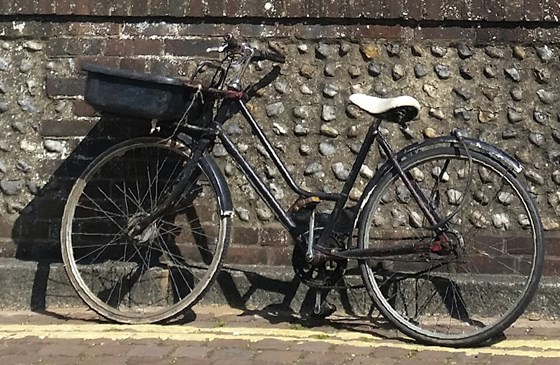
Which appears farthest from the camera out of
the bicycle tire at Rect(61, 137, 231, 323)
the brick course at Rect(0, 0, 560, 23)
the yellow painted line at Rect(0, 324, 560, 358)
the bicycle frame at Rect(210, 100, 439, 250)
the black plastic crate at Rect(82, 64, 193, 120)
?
the bicycle tire at Rect(61, 137, 231, 323)

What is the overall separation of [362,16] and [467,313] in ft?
6.32

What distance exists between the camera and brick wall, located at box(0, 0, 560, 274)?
637cm

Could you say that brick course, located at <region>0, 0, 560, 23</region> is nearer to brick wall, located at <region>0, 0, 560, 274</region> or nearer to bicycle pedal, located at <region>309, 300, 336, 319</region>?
brick wall, located at <region>0, 0, 560, 274</region>

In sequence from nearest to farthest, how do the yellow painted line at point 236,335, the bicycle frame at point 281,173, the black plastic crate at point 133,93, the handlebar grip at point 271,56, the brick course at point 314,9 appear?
the yellow painted line at point 236,335 → the black plastic crate at point 133,93 → the bicycle frame at point 281,173 → the handlebar grip at point 271,56 → the brick course at point 314,9

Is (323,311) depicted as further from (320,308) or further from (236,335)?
(236,335)

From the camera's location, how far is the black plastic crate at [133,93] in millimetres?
5930

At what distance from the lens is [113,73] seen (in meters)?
5.93

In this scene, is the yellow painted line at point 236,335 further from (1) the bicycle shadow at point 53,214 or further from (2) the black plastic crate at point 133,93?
(2) the black plastic crate at point 133,93

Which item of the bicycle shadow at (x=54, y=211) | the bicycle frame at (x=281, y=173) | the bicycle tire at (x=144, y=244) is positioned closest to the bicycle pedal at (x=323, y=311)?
the bicycle frame at (x=281, y=173)

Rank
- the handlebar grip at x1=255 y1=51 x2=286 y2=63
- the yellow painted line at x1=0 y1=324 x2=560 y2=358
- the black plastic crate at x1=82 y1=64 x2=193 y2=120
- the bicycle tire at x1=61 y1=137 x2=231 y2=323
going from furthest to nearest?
the bicycle tire at x1=61 y1=137 x2=231 y2=323 → the handlebar grip at x1=255 y1=51 x2=286 y2=63 → the black plastic crate at x1=82 y1=64 x2=193 y2=120 → the yellow painted line at x1=0 y1=324 x2=560 y2=358

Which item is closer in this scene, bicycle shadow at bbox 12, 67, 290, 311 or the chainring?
the chainring

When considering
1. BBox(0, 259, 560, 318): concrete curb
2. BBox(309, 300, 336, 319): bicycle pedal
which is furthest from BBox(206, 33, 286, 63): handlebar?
BBox(309, 300, 336, 319): bicycle pedal

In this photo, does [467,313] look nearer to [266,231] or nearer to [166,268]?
[266,231]

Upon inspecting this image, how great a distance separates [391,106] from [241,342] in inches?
61.9
